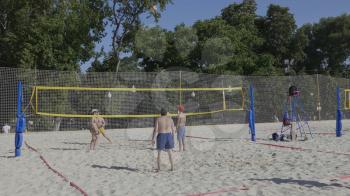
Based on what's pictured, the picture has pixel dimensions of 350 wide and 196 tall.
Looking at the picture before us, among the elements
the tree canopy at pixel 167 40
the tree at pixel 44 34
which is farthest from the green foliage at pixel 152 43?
the tree at pixel 44 34

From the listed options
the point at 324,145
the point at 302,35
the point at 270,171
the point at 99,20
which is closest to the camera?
the point at 270,171

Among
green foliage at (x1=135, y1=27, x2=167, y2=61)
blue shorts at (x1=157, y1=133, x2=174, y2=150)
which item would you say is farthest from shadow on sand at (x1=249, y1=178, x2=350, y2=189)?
green foliage at (x1=135, y1=27, x2=167, y2=61)

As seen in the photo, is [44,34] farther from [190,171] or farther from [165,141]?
[190,171]

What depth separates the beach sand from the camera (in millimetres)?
5664

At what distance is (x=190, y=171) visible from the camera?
7238 mm

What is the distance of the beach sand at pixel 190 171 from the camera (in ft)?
18.6

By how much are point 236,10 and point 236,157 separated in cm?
3012

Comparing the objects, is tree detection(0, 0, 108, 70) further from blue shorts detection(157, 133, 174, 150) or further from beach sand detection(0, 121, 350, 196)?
blue shorts detection(157, 133, 174, 150)

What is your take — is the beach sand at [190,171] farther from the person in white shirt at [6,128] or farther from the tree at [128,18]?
the tree at [128,18]

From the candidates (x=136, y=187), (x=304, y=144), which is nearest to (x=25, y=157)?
(x=136, y=187)

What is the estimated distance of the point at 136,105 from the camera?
18.6 metres

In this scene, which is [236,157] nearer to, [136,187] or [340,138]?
[136,187]

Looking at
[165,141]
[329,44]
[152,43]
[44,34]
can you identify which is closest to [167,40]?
[152,43]

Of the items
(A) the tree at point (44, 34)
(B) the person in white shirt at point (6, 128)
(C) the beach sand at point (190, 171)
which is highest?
(A) the tree at point (44, 34)
